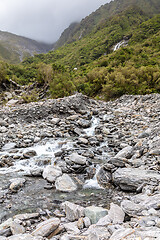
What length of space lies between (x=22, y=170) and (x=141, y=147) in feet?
18.2

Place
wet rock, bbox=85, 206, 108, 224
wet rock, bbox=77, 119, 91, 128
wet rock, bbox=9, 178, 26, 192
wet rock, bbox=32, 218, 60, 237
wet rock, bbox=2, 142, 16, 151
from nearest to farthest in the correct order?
wet rock, bbox=32, 218, 60, 237 → wet rock, bbox=85, 206, 108, 224 → wet rock, bbox=9, 178, 26, 192 → wet rock, bbox=2, 142, 16, 151 → wet rock, bbox=77, 119, 91, 128

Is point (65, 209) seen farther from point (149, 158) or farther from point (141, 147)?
point (141, 147)

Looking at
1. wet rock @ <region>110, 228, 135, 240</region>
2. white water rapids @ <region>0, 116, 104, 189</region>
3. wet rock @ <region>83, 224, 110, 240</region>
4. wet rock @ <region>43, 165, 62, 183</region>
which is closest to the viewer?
wet rock @ <region>110, 228, 135, 240</region>

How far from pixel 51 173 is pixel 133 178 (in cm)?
319

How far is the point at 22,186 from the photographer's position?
5.48m

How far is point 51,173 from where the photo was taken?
612 centimetres

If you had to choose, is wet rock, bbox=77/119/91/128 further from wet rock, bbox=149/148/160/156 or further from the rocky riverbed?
wet rock, bbox=149/148/160/156

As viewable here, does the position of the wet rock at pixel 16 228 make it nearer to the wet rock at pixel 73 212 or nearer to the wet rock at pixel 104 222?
the wet rock at pixel 73 212

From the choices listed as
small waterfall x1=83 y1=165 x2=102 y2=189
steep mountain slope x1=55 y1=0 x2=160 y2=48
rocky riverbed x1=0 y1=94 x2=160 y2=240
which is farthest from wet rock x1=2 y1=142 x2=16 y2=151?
steep mountain slope x1=55 y1=0 x2=160 y2=48

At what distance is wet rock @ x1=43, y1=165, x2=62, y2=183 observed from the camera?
5.88 meters

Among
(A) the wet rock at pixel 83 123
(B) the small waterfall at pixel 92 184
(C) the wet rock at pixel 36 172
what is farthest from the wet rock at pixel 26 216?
(A) the wet rock at pixel 83 123

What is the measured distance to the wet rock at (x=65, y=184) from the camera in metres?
5.34

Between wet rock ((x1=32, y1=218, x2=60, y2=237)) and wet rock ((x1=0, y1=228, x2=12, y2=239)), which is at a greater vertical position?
wet rock ((x1=0, y1=228, x2=12, y2=239))

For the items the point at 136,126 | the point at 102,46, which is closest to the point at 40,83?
the point at 136,126
